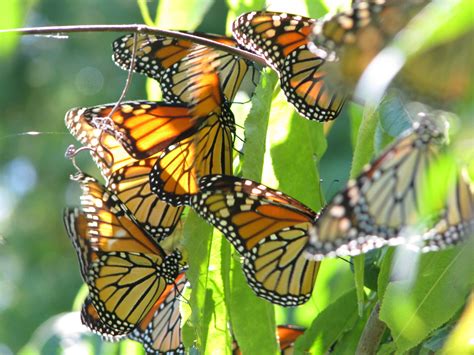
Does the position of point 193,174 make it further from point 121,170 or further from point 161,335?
point 161,335

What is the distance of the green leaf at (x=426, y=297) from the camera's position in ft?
4.43

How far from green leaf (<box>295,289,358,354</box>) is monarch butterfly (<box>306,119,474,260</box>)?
1.58 ft

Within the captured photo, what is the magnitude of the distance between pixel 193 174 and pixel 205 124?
11 cm

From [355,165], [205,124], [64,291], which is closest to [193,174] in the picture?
[205,124]

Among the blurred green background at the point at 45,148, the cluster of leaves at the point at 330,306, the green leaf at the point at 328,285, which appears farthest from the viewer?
the blurred green background at the point at 45,148

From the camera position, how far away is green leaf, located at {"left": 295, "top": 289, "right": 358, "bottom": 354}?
5.55 ft

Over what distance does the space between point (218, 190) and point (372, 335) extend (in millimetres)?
382

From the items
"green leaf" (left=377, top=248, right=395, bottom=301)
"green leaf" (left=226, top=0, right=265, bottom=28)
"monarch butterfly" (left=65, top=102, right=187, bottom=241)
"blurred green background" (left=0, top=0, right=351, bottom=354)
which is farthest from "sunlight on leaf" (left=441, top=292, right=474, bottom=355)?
"blurred green background" (left=0, top=0, right=351, bottom=354)

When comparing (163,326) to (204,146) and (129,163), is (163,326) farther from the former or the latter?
(204,146)

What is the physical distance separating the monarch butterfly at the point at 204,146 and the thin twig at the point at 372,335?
0.45m

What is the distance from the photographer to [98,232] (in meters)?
1.92

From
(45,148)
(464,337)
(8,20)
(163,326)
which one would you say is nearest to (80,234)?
(163,326)

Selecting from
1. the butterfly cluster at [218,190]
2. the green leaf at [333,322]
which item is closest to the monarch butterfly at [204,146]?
the butterfly cluster at [218,190]

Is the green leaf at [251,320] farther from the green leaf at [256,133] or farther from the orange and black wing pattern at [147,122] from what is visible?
the orange and black wing pattern at [147,122]
